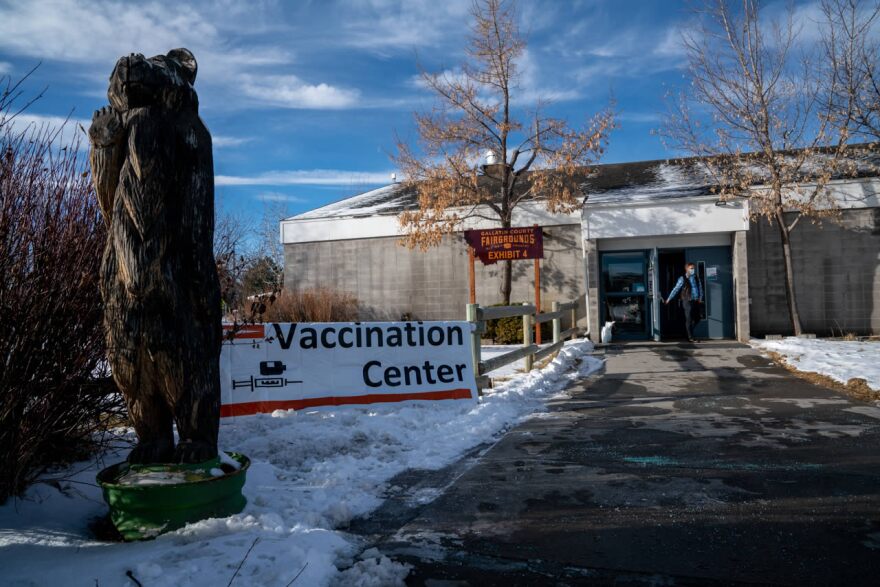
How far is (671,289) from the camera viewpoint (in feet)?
57.4

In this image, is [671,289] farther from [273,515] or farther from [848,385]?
[273,515]

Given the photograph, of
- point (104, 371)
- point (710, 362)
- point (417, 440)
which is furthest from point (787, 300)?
point (104, 371)

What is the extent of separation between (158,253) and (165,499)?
4.28ft

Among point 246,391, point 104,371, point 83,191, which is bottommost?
point 246,391

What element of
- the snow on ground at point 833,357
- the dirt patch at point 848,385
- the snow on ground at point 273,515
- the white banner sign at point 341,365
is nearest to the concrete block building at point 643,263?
the snow on ground at point 833,357

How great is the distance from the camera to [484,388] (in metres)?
8.87

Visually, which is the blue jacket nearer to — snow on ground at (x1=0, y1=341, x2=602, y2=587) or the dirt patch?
the dirt patch

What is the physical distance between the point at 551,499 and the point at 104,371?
10.6 ft

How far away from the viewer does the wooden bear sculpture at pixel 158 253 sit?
3.43m

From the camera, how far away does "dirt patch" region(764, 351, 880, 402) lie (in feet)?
25.6

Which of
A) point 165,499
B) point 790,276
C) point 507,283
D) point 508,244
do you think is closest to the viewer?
point 165,499

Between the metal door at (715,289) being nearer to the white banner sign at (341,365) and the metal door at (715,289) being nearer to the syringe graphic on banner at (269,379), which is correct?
the white banner sign at (341,365)

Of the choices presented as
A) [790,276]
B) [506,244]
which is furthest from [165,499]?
[790,276]

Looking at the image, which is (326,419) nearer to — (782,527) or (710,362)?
(782,527)
